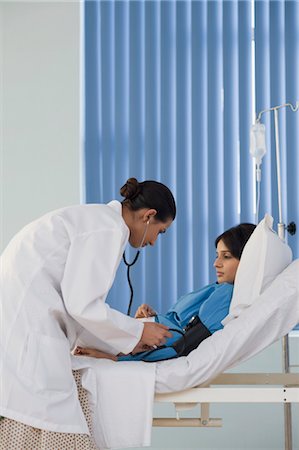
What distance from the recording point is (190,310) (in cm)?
266

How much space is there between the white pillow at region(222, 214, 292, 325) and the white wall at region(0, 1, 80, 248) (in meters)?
1.68

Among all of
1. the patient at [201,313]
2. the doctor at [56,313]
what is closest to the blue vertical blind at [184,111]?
the patient at [201,313]

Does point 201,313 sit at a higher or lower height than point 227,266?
lower

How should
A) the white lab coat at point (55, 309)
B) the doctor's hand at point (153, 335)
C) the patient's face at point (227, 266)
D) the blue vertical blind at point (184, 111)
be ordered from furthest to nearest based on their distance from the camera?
the blue vertical blind at point (184, 111) → the patient's face at point (227, 266) → the doctor's hand at point (153, 335) → the white lab coat at point (55, 309)

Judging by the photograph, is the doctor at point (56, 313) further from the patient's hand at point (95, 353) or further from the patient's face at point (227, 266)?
the patient's face at point (227, 266)

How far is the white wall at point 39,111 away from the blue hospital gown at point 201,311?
135 centimetres

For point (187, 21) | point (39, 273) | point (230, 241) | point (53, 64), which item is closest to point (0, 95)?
point (53, 64)

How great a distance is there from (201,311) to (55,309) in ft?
1.84

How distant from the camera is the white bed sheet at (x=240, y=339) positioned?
6.86 feet

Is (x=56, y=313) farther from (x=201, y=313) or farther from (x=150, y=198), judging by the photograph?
(x=201, y=313)

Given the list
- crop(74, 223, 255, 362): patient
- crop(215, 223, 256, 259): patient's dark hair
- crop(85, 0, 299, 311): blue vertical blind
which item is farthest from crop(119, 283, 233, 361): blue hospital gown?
crop(85, 0, 299, 311): blue vertical blind

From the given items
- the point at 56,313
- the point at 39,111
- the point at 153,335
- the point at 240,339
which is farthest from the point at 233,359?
the point at 39,111

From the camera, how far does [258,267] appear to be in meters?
2.31

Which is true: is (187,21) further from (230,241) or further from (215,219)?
(230,241)
